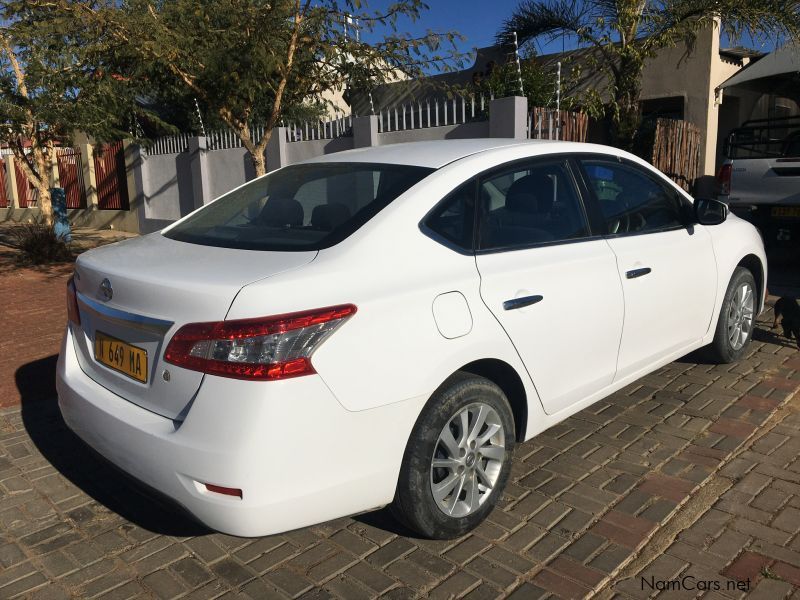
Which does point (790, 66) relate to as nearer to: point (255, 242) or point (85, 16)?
point (85, 16)

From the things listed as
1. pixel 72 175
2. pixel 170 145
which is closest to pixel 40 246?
pixel 170 145

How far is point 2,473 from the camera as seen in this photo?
12.3ft

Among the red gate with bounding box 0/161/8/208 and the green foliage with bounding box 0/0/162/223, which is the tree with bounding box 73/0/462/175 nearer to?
the green foliage with bounding box 0/0/162/223

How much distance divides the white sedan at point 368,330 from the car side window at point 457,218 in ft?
0.04

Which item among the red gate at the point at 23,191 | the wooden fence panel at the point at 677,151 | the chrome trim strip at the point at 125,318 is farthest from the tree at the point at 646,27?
the red gate at the point at 23,191

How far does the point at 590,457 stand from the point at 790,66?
11801 mm

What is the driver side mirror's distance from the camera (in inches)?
173

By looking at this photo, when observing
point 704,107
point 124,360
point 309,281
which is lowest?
point 124,360

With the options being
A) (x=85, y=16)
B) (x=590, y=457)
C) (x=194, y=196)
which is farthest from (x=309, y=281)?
(x=194, y=196)

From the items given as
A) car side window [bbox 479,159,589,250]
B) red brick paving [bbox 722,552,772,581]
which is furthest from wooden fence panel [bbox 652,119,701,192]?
red brick paving [bbox 722,552,772,581]

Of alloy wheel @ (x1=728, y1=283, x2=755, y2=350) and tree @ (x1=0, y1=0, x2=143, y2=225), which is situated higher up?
tree @ (x1=0, y1=0, x2=143, y2=225)

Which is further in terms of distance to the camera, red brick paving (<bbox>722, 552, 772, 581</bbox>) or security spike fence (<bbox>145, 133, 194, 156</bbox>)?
security spike fence (<bbox>145, 133, 194, 156</bbox>)

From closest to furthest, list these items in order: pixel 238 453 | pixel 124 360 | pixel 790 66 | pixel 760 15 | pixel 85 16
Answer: pixel 238 453 → pixel 124 360 → pixel 85 16 → pixel 760 15 → pixel 790 66

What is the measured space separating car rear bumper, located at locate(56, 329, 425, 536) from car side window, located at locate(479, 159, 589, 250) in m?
0.97
